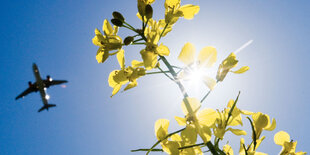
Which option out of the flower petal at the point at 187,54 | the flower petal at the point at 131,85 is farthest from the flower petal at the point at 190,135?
the flower petal at the point at 131,85

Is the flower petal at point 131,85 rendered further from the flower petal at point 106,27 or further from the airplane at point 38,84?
the airplane at point 38,84

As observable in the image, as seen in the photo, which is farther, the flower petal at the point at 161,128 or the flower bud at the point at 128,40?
the flower bud at the point at 128,40

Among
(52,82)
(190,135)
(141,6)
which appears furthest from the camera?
(52,82)

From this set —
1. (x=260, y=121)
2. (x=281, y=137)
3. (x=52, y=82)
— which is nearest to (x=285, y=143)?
(x=281, y=137)

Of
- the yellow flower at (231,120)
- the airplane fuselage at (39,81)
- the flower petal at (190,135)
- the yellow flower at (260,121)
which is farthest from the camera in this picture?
the airplane fuselage at (39,81)

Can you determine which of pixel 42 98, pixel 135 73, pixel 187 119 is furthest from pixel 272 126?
pixel 42 98

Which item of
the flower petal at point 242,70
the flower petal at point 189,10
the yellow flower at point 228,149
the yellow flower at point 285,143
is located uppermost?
the flower petal at point 189,10

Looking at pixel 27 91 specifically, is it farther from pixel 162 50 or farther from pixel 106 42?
pixel 162 50

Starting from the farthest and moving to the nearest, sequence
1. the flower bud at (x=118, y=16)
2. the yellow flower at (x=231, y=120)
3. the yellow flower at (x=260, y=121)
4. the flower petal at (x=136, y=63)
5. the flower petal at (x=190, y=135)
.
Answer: the flower bud at (x=118, y=16) < the flower petal at (x=136, y=63) < the yellow flower at (x=260, y=121) < the yellow flower at (x=231, y=120) < the flower petal at (x=190, y=135)
